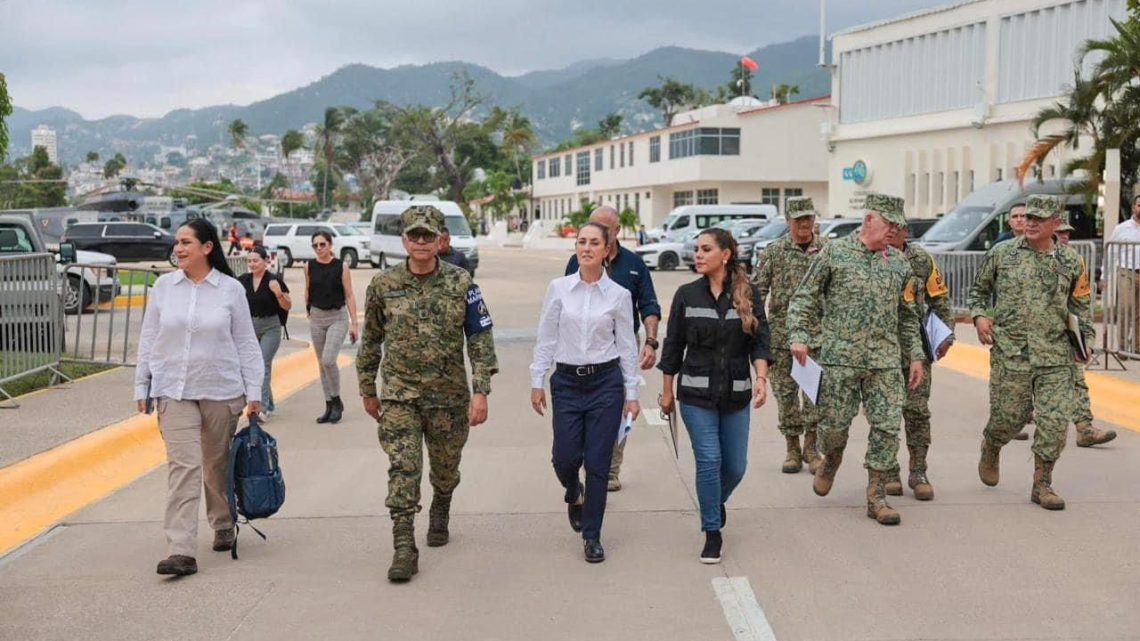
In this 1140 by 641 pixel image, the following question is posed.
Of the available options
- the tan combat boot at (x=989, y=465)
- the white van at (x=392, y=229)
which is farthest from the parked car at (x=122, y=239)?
the tan combat boot at (x=989, y=465)

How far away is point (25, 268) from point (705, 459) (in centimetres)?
793

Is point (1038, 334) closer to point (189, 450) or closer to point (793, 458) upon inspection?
point (793, 458)

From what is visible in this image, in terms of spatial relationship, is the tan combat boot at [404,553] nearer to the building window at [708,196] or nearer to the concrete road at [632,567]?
the concrete road at [632,567]

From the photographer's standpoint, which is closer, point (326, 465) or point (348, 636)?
point (348, 636)

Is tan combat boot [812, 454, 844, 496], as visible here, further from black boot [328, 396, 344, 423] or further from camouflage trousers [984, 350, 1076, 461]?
black boot [328, 396, 344, 423]

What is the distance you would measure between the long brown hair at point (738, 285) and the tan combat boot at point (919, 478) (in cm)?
199

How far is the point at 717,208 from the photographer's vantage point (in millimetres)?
49469

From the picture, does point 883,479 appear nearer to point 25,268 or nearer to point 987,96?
point 25,268

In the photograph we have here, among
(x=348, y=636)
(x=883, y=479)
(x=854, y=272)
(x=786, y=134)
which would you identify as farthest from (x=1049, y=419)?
(x=786, y=134)

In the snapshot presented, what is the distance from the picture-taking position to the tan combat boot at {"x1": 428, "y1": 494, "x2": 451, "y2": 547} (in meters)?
6.75

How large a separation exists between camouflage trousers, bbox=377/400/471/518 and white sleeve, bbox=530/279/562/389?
1.41 ft

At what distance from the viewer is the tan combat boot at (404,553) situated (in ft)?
19.8

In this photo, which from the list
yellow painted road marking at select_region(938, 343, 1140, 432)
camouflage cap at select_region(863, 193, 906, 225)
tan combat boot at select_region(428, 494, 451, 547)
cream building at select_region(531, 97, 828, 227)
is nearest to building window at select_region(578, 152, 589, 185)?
cream building at select_region(531, 97, 828, 227)

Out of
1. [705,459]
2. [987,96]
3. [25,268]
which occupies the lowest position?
[705,459]
